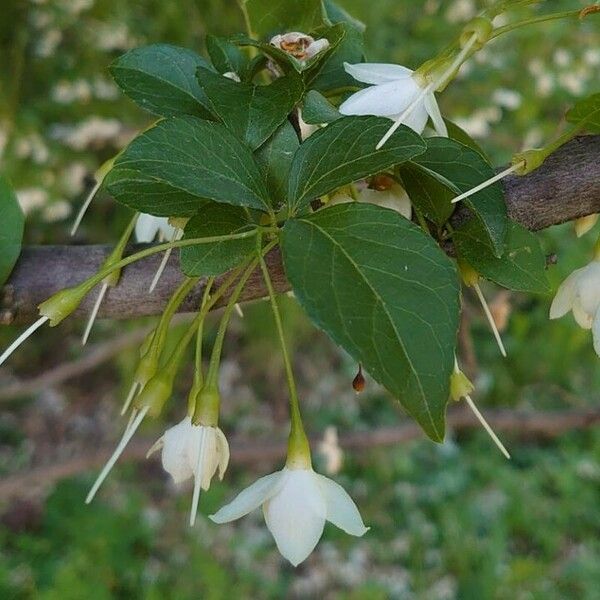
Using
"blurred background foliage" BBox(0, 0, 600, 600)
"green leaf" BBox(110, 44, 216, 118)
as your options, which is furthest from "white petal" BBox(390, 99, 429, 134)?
"blurred background foliage" BBox(0, 0, 600, 600)

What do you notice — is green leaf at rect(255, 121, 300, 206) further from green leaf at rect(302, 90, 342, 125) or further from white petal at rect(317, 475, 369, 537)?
white petal at rect(317, 475, 369, 537)

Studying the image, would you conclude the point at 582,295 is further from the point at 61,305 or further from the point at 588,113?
the point at 61,305

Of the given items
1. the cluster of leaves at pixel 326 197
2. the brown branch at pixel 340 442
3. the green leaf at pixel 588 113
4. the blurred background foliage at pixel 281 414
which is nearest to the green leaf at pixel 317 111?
the cluster of leaves at pixel 326 197

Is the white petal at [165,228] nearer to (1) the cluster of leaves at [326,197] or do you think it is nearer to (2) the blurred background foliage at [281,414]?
(1) the cluster of leaves at [326,197]

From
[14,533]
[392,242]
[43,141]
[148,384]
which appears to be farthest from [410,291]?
[14,533]

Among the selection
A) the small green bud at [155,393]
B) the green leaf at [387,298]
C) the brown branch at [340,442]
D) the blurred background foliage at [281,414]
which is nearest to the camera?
the green leaf at [387,298]

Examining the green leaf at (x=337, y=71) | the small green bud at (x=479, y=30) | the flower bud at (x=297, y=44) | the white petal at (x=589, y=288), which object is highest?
the small green bud at (x=479, y=30)
